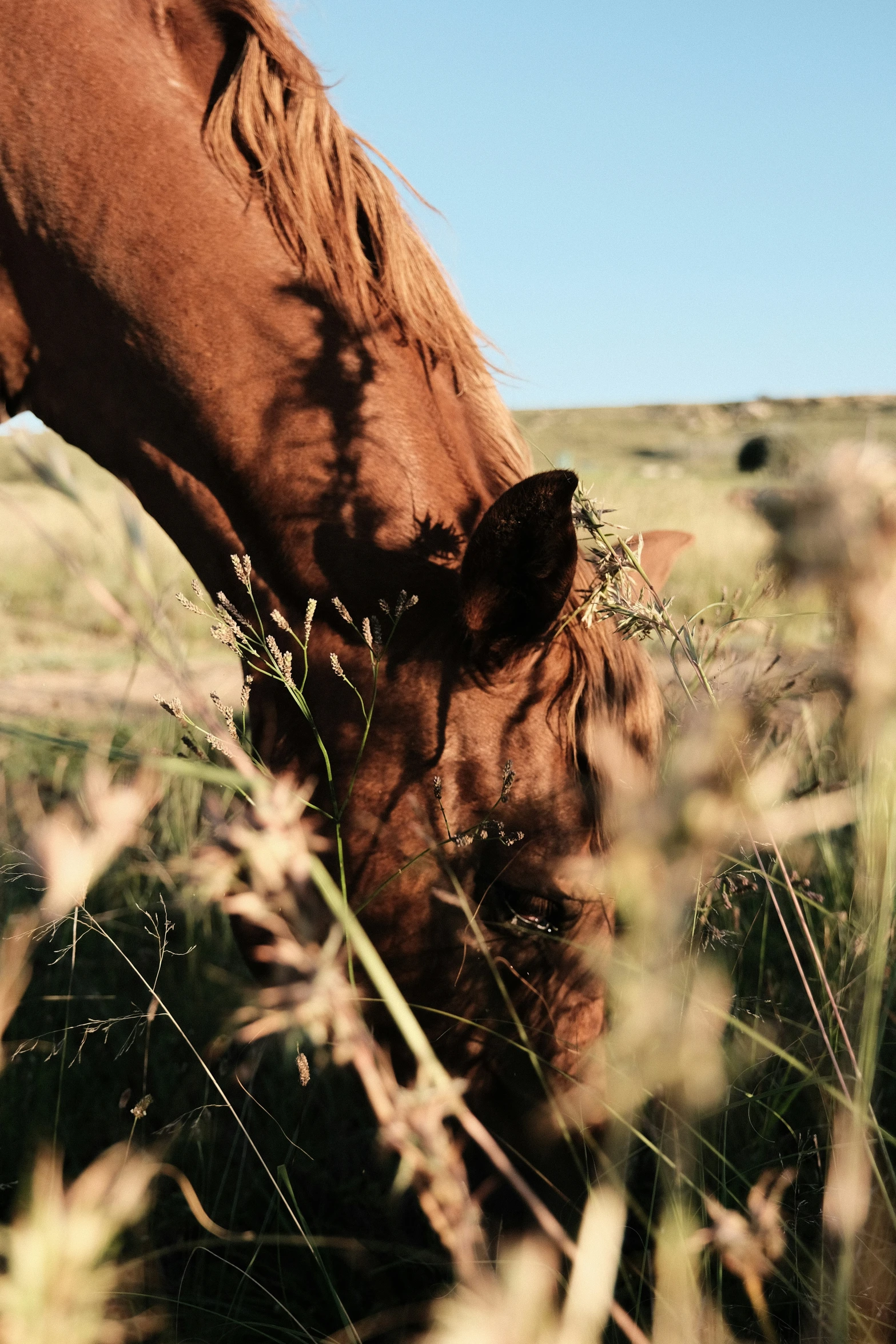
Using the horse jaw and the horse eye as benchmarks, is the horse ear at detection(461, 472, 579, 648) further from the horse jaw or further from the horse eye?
the horse jaw

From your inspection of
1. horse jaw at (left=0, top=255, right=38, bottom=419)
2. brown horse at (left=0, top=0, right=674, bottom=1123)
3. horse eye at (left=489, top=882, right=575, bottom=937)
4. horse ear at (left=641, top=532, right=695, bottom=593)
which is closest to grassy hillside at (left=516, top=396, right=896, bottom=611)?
horse ear at (left=641, top=532, right=695, bottom=593)

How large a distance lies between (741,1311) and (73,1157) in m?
1.47

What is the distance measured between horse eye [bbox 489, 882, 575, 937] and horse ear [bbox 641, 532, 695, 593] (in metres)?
0.83

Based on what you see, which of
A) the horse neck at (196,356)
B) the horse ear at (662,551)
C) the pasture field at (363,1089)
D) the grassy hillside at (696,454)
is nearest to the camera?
the pasture field at (363,1089)

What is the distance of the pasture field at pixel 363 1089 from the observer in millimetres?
795

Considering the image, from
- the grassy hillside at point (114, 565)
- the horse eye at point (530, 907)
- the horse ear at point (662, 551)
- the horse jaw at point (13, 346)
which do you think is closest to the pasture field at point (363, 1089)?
the grassy hillside at point (114, 565)

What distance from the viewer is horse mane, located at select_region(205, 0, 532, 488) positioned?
1.84 meters

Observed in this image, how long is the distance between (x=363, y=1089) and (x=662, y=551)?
149 cm

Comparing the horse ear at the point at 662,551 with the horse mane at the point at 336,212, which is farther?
the horse ear at the point at 662,551

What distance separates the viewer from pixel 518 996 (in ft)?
5.32

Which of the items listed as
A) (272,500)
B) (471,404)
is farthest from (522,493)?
(272,500)

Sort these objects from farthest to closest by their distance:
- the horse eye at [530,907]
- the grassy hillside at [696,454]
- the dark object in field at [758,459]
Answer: the grassy hillside at [696,454]
the horse eye at [530,907]
the dark object in field at [758,459]

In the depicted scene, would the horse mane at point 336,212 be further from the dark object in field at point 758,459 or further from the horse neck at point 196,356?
the dark object in field at point 758,459

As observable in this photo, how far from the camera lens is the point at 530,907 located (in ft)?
5.31
